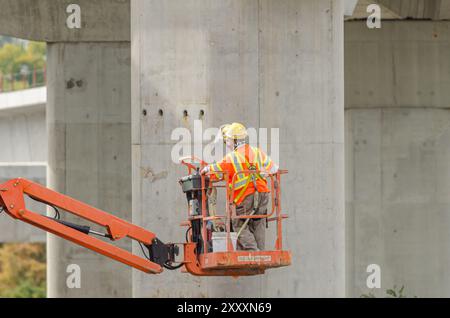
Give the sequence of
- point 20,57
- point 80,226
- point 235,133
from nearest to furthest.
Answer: point 235,133, point 80,226, point 20,57

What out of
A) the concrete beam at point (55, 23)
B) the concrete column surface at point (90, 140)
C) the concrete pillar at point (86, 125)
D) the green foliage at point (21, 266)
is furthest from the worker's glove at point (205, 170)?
the green foliage at point (21, 266)

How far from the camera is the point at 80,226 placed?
1828 centimetres

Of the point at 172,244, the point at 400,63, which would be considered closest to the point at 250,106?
the point at 172,244

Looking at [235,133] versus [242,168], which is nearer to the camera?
[242,168]

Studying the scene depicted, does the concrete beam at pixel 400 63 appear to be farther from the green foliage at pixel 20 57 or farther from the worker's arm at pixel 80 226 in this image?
the green foliage at pixel 20 57

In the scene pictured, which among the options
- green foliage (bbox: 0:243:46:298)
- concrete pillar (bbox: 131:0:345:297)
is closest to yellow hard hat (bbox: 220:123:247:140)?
concrete pillar (bbox: 131:0:345:297)

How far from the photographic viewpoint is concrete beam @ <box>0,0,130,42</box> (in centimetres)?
3073

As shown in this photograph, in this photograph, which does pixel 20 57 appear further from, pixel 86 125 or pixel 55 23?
pixel 55 23

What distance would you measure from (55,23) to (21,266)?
45.7 m

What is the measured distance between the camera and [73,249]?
3156cm

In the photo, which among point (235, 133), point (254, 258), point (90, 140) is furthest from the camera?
point (90, 140)
